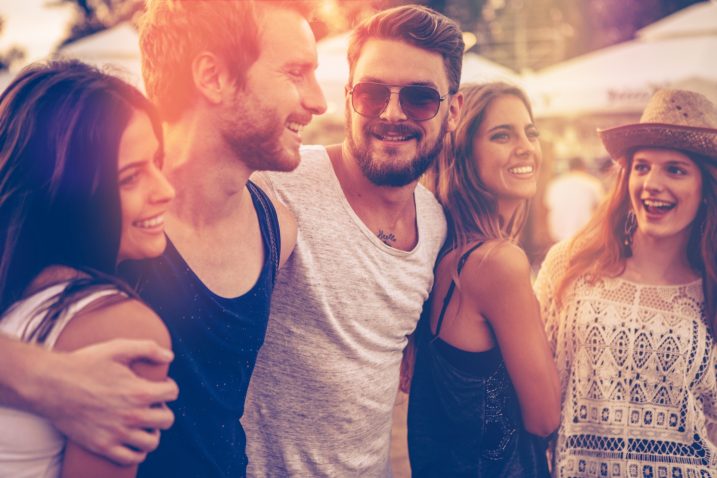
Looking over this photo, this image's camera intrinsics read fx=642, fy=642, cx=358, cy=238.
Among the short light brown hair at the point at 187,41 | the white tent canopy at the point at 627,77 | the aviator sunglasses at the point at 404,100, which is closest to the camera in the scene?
the short light brown hair at the point at 187,41

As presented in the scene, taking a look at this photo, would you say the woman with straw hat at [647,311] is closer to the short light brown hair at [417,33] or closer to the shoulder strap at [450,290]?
the shoulder strap at [450,290]

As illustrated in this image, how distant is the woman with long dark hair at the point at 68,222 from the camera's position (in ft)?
4.19

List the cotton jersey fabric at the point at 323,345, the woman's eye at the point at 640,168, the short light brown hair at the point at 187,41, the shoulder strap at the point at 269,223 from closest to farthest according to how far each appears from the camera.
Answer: the short light brown hair at the point at 187,41, the shoulder strap at the point at 269,223, the cotton jersey fabric at the point at 323,345, the woman's eye at the point at 640,168

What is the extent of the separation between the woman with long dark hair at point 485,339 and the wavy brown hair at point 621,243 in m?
0.42

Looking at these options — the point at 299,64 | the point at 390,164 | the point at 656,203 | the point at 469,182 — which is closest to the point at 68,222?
the point at 299,64

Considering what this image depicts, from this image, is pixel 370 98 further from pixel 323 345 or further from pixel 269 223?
pixel 323 345

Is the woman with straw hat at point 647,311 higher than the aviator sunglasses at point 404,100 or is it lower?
lower

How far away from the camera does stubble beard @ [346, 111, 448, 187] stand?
2438mm

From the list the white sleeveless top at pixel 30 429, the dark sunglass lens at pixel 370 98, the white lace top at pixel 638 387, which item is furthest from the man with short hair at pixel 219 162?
the white lace top at pixel 638 387

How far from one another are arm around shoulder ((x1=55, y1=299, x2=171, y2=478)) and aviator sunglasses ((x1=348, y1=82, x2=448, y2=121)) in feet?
4.46

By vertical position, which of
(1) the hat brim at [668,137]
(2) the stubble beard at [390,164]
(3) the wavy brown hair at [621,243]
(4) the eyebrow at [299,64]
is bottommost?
(3) the wavy brown hair at [621,243]

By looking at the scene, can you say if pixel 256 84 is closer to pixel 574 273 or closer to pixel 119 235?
pixel 119 235

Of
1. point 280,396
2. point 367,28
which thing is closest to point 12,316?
point 280,396

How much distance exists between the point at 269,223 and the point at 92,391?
914 mm
